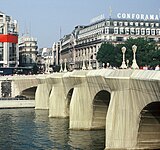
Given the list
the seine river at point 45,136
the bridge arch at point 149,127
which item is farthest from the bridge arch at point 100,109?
the bridge arch at point 149,127

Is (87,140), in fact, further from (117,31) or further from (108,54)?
(117,31)

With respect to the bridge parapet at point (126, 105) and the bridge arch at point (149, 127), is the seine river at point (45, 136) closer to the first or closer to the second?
the bridge parapet at point (126, 105)

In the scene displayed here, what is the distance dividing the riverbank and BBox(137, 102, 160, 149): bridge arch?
68701mm

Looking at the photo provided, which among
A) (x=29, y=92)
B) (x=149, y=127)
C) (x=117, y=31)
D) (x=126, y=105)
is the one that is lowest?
(x=29, y=92)

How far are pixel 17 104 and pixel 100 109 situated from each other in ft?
166

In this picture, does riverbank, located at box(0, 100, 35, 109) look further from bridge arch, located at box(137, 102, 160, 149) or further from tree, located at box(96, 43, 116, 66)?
bridge arch, located at box(137, 102, 160, 149)

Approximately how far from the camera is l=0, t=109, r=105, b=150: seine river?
2160 inches

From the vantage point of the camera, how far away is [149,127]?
46875 mm

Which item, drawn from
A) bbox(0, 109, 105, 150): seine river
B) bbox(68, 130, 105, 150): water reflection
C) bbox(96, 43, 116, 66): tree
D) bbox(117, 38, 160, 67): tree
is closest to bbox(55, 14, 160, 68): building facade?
bbox(96, 43, 116, 66): tree

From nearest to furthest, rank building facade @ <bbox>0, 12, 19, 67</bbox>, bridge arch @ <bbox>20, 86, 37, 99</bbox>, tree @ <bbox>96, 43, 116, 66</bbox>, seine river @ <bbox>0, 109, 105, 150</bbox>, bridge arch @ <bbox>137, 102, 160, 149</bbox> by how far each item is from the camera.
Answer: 1. bridge arch @ <bbox>137, 102, 160, 149</bbox>
2. seine river @ <bbox>0, 109, 105, 150</bbox>
3. bridge arch @ <bbox>20, 86, 37, 99</bbox>
4. tree @ <bbox>96, 43, 116, 66</bbox>
5. building facade @ <bbox>0, 12, 19, 67</bbox>

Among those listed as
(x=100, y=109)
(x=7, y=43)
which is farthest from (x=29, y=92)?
(x=100, y=109)

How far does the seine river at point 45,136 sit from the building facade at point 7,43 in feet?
270

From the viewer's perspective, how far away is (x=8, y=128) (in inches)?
2795

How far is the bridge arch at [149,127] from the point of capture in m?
46.2
